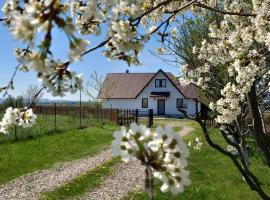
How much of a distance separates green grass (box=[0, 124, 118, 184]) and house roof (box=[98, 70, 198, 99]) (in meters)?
35.4

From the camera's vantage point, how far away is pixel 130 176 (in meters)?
13.4

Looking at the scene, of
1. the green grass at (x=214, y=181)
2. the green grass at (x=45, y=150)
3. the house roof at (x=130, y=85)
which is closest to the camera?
the green grass at (x=214, y=181)

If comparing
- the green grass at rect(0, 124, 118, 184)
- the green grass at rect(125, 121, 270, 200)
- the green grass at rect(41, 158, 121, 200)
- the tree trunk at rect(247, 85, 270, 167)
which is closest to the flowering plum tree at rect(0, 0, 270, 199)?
the tree trunk at rect(247, 85, 270, 167)

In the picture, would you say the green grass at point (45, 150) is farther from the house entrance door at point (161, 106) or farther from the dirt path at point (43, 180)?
the house entrance door at point (161, 106)

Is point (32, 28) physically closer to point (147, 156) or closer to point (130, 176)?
point (147, 156)

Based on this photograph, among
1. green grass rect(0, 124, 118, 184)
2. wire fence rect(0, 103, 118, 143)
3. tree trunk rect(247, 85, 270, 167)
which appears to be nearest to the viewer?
tree trunk rect(247, 85, 270, 167)

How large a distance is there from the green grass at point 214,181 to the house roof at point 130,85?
1613 inches

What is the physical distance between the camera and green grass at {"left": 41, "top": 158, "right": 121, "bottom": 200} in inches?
431

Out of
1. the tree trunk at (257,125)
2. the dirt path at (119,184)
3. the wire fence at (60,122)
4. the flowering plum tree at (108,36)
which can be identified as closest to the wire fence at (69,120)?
the wire fence at (60,122)

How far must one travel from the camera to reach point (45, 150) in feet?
59.8

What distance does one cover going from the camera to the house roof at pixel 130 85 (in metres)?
60.1

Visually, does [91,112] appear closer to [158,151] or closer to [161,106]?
[161,106]

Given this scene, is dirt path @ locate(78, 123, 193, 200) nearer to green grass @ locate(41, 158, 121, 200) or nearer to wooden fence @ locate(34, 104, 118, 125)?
green grass @ locate(41, 158, 121, 200)

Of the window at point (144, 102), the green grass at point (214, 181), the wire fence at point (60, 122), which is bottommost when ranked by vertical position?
the green grass at point (214, 181)
